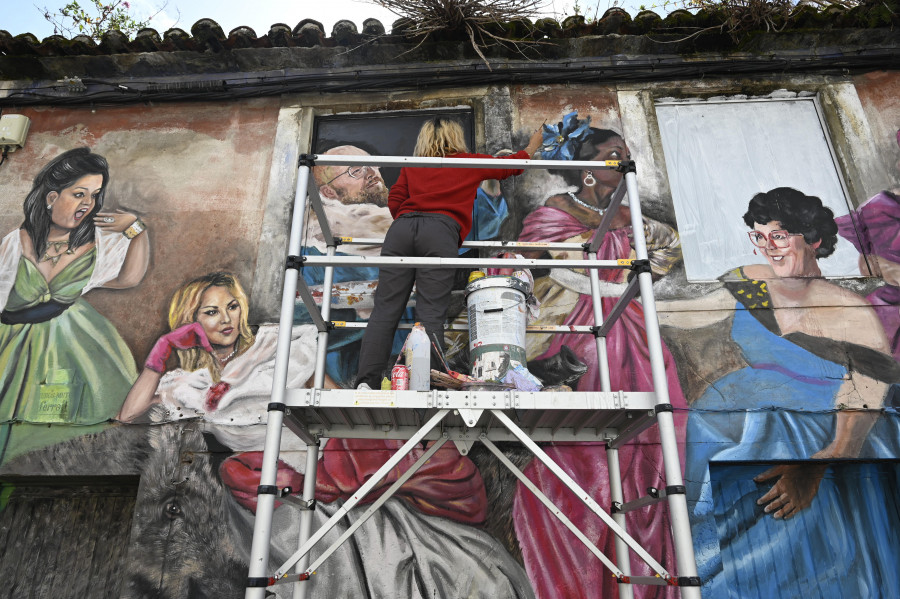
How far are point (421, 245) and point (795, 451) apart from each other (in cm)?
294

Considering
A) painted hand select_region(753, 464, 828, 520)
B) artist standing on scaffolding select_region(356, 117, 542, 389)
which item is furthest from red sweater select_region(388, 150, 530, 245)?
painted hand select_region(753, 464, 828, 520)

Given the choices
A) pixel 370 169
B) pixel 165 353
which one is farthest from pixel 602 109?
pixel 165 353

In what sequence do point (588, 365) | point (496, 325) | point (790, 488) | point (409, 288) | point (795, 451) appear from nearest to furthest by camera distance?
point (496, 325)
point (409, 288)
point (795, 451)
point (790, 488)
point (588, 365)

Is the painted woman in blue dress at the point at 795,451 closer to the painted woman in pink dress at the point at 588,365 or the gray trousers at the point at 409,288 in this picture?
the painted woman in pink dress at the point at 588,365

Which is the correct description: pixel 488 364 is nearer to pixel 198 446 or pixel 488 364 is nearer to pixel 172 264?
pixel 198 446

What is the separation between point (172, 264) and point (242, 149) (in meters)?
1.20

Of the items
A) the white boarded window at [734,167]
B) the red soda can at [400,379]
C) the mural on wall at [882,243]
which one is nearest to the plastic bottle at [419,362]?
the red soda can at [400,379]

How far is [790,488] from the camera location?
4199 mm

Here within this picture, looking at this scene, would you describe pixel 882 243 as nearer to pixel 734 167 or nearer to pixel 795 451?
pixel 734 167

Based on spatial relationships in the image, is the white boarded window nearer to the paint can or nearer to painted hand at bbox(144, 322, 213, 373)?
the paint can

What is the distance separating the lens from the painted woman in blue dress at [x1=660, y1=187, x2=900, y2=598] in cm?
401

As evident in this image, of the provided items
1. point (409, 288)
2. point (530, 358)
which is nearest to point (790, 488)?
point (530, 358)

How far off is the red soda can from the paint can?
18.5 inches

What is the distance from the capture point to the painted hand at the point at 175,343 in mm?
4605
